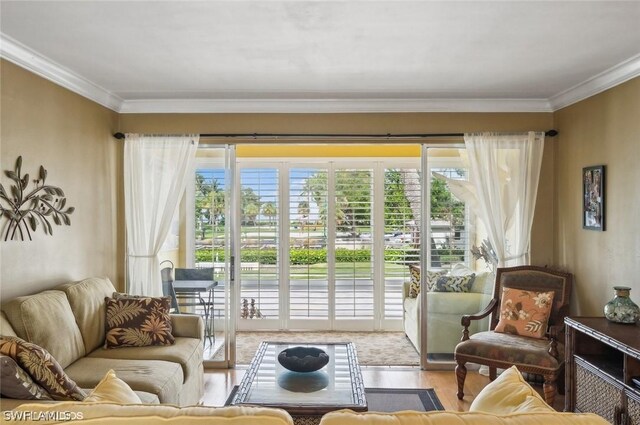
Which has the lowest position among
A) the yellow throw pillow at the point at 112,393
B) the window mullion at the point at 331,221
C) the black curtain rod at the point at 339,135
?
the yellow throw pillow at the point at 112,393

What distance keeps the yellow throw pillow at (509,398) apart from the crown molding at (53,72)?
125 inches

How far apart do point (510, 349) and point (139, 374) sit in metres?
2.64

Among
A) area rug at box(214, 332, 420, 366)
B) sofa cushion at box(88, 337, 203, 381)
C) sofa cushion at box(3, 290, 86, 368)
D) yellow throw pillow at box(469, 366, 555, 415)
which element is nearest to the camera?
yellow throw pillow at box(469, 366, 555, 415)

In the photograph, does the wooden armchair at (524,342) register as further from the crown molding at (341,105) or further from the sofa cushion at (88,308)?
the sofa cushion at (88,308)

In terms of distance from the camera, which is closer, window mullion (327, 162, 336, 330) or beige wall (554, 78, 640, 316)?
beige wall (554, 78, 640, 316)

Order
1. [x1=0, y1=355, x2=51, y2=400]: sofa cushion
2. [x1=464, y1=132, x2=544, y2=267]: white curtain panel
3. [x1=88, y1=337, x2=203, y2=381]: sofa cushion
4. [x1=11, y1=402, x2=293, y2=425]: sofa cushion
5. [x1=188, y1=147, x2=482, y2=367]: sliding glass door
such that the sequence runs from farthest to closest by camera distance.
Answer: [x1=188, y1=147, x2=482, y2=367]: sliding glass door < [x1=464, y1=132, x2=544, y2=267]: white curtain panel < [x1=88, y1=337, x2=203, y2=381]: sofa cushion < [x1=0, y1=355, x2=51, y2=400]: sofa cushion < [x1=11, y1=402, x2=293, y2=425]: sofa cushion

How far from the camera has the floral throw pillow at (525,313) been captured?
3727 mm

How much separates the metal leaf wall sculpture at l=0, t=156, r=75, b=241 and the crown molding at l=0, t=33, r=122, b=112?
2.12 feet

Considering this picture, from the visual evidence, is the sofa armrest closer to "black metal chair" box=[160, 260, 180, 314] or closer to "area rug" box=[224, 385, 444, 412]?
"area rug" box=[224, 385, 444, 412]

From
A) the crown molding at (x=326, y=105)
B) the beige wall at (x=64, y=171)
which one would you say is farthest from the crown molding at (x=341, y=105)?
the beige wall at (x=64, y=171)

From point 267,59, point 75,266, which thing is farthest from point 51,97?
point 267,59

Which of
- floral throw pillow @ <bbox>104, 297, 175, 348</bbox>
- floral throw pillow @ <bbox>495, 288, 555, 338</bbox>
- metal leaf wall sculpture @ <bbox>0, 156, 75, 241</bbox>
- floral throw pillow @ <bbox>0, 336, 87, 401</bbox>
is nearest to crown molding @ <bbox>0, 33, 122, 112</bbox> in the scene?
metal leaf wall sculpture @ <bbox>0, 156, 75, 241</bbox>

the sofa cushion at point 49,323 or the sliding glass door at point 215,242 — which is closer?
the sofa cushion at point 49,323

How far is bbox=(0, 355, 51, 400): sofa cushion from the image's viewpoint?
1912mm
